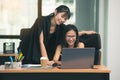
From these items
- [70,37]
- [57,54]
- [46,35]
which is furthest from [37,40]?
[70,37]

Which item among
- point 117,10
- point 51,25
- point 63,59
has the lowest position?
point 63,59

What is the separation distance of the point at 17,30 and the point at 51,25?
225 centimetres

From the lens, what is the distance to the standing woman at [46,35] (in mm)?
2679

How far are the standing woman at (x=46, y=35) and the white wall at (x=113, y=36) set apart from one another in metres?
1.56

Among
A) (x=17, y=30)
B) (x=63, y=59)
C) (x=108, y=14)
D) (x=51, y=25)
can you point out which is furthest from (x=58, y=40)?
(x=17, y=30)

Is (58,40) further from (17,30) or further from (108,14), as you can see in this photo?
(17,30)

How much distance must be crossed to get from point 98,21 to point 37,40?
1.86 m

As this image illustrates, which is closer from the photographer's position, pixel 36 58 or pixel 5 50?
pixel 36 58

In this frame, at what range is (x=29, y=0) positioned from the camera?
499cm
